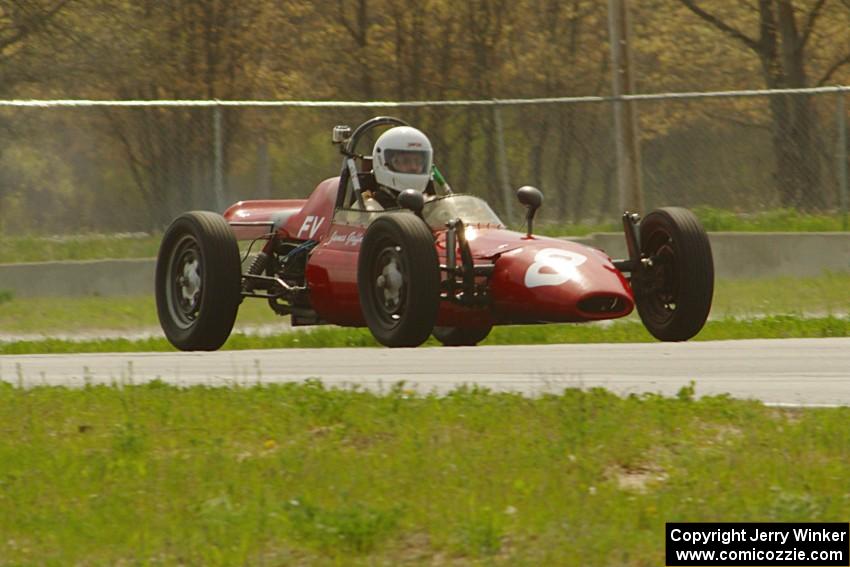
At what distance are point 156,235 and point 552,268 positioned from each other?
28.5 feet

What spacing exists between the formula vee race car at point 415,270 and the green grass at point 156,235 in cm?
457

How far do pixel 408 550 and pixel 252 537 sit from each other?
2.13ft

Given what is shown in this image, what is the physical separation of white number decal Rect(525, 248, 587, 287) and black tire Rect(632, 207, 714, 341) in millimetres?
826

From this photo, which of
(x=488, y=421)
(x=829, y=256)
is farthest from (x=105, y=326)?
(x=488, y=421)

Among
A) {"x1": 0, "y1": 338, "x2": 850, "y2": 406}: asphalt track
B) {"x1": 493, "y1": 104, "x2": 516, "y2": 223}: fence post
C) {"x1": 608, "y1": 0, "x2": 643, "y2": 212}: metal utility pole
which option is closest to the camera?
{"x1": 0, "y1": 338, "x2": 850, "y2": 406}: asphalt track

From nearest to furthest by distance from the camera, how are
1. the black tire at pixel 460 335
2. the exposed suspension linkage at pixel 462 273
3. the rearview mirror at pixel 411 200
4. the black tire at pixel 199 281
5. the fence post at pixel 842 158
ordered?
1. the exposed suspension linkage at pixel 462 273
2. the rearview mirror at pixel 411 200
3. the black tire at pixel 199 281
4. the black tire at pixel 460 335
5. the fence post at pixel 842 158

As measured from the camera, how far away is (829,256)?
2073cm

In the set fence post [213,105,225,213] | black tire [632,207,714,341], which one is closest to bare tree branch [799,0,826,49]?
fence post [213,105,225,213]

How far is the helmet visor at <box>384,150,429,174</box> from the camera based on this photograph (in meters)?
14.5

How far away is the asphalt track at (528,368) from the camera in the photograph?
10602 mm

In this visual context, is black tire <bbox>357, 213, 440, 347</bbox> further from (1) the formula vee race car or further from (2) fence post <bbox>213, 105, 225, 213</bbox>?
(2) fence post <bbox>213, 105, 225, 213</bbox>

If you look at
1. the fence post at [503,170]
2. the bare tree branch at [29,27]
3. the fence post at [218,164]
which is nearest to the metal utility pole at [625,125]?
the fence post at [503,170]

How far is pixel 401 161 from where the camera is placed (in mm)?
14539

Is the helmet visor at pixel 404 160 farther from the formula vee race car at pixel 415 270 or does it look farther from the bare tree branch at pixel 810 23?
the bare tree branch at pixel 810 23
